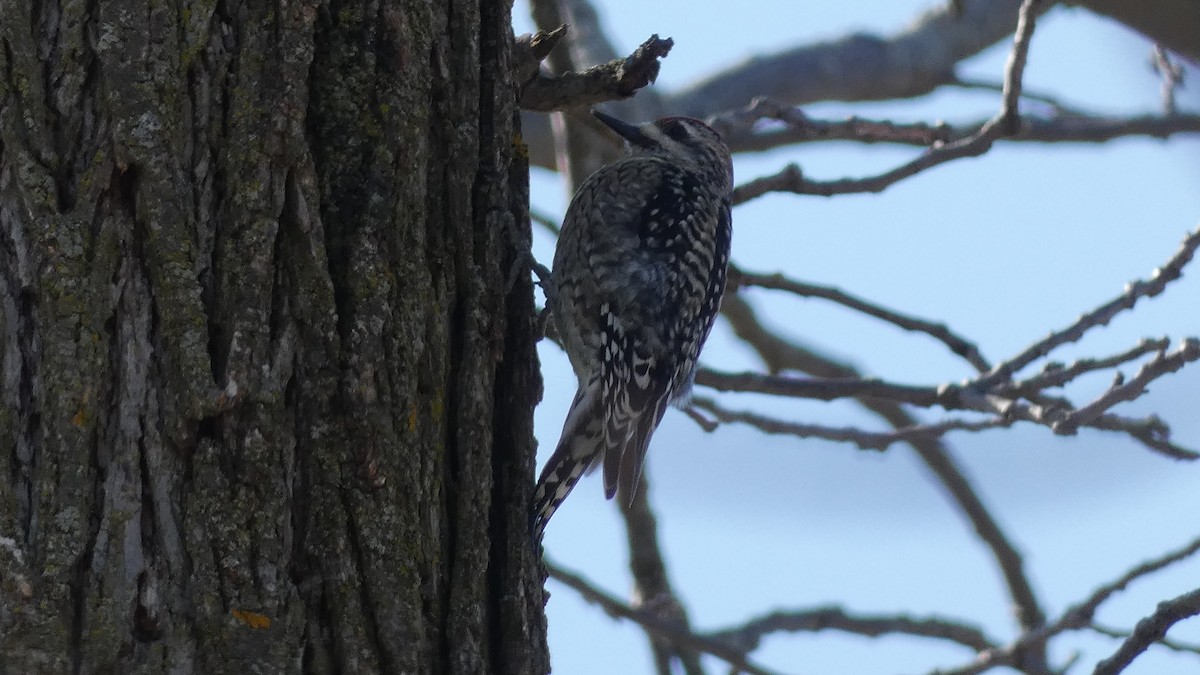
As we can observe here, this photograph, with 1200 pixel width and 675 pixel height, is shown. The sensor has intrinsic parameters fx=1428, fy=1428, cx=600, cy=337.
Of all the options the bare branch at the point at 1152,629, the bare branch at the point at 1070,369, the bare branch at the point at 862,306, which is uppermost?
the bare branch at the point at 862,306

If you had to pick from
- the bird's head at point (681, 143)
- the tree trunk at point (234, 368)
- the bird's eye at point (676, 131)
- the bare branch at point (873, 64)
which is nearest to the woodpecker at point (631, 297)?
the bird's head at point (681, 143)

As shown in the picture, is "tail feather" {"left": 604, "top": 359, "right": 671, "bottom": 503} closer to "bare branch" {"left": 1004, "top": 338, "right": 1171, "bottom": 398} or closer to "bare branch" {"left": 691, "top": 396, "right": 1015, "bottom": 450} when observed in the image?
"bare branch" {"left": 691, "top": 396, "right": 1015, "bottom": 450}

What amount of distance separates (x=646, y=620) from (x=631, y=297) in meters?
1.05

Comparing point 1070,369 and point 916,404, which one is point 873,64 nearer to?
point 916,404

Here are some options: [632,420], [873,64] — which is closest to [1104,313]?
[632,420]

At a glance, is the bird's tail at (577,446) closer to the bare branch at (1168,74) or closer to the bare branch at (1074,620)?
the bare branch at (1074,620)

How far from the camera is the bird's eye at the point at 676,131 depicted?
5535 mm

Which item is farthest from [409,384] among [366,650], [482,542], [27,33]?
[27,33]

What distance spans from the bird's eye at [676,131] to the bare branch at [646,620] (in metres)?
1.81

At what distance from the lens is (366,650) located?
2.35 m

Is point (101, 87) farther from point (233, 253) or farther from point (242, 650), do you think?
point (242, 650)

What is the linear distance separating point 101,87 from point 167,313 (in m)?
0.42

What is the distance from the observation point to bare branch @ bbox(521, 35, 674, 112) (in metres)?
3.43

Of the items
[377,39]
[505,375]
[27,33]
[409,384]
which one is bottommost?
[409,384]
